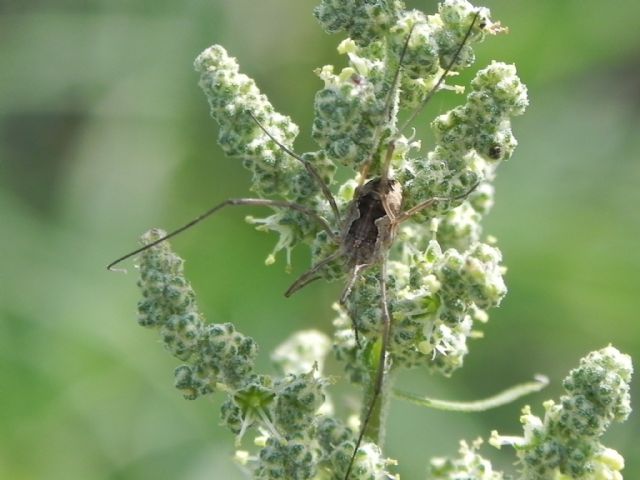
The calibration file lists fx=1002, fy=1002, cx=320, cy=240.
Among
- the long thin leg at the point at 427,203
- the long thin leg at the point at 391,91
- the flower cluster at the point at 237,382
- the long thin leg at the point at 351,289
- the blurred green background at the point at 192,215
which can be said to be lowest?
the flower cluster at the point at 237,382

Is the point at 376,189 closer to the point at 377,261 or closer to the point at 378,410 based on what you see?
the point at 377,261

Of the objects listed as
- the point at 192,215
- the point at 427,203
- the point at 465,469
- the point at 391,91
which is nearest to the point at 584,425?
the point at 465,469

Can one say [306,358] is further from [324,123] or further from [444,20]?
[444,20]

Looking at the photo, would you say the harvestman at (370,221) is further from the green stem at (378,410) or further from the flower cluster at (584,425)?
the flower cluster at (584,425)

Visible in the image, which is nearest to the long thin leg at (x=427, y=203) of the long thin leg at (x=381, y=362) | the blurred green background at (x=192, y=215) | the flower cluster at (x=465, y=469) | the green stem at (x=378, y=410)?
the long thin leg at (x=381, y=362)

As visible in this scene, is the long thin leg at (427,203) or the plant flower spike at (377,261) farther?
the long thin leg at (427,203)

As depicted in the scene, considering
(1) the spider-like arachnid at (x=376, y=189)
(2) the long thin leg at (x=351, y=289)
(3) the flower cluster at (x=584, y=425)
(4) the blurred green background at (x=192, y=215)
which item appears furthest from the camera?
(4) the blurred green background at (x=192, y=215)

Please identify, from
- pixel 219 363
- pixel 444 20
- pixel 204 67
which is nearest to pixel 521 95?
pixel 444 20
